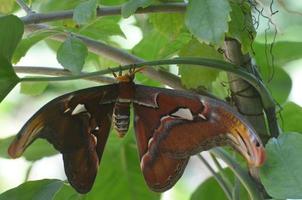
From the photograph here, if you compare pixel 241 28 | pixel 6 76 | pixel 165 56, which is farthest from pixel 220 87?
pixel 6 76

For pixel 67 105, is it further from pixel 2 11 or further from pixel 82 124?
pixel 2 11

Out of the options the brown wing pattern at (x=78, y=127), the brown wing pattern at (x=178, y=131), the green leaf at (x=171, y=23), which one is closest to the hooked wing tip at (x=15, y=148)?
the brown wing pattern at (x=78, y=127)

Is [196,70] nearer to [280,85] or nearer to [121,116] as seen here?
[121,116]

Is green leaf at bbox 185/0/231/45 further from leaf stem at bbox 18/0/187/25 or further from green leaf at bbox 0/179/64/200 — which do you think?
green leaf at bbox 0/179/64/200

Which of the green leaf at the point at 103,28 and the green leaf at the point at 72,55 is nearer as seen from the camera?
the green leaf at the point at 72,55

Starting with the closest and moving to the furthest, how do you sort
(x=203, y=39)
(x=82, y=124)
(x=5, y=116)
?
(x=203, y=39), (x=82, y=124), (x=5, y=116)

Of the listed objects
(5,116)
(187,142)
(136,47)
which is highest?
(187,142)

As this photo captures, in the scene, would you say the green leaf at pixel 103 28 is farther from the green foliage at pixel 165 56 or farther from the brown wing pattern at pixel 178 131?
the brown wing pattern at pixel 178 131

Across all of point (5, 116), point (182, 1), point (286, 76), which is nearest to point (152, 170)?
point (182, 1)
